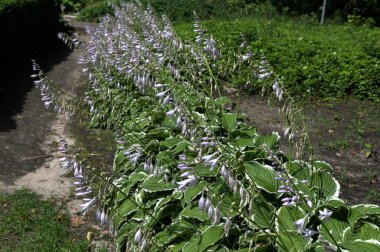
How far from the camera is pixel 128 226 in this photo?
4223mm

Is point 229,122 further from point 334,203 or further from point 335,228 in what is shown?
point 335,228

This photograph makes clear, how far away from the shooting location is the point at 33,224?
195 inches

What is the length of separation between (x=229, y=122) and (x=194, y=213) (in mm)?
1482

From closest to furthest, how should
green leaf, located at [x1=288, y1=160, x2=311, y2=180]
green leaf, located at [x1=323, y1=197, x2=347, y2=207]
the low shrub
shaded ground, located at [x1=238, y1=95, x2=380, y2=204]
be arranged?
green leaf, located at [x1=323, y1=197, x2=347, y2=207]
green leaf, located at [x1=288, y1=160, x2=311, y2=180]
shaded ground, located at [x1=238, y1=95, x2=380, y2=204]
the low shrub

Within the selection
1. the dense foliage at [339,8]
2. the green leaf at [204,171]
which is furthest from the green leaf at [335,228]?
the dense foliage at [339,8]

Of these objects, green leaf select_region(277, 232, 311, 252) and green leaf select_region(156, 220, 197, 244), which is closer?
green leaf select_region(277, 232, 311, 252)

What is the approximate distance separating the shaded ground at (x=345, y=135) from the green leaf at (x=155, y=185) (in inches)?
89.6

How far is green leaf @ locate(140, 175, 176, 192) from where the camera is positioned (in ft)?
13.7

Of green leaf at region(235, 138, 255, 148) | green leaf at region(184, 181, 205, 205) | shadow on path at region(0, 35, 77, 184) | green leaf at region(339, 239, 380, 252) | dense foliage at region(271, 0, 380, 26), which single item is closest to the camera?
green leaf at region(339, 239, 380, 252)

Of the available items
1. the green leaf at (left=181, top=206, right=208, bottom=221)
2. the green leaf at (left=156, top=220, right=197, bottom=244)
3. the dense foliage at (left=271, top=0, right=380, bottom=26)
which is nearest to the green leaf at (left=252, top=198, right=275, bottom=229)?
the green leaf at (left=181, top=206, right=208, bottom=221)

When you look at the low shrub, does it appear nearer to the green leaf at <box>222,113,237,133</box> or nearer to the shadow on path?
the shadow on path

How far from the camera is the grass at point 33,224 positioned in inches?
179

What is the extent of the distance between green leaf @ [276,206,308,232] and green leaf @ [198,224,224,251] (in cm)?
38

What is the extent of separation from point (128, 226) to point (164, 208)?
0.38 metres
